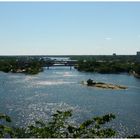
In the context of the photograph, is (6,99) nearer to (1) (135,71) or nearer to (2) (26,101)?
(2) (26,101)

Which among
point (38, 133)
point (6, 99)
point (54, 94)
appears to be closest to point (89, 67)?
point (54, 94)

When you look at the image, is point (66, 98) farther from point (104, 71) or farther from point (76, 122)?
point (104, 71)

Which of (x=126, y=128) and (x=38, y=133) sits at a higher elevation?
(x=38, y=133)

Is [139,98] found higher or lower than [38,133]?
lower

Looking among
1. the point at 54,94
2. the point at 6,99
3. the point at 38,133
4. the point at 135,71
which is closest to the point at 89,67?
the point at 135,71

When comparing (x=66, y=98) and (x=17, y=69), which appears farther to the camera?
(x=17, y=69)

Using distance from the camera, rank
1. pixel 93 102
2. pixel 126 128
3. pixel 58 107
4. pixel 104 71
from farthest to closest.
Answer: pixel 104 71 → pixel 93 102 → pixel 58 107 → pixel 126 128

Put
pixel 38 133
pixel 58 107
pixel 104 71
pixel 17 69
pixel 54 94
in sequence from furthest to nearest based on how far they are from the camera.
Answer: pixel 17 69 → pixel 104 71 → pixel 54 94 → pixel 58 107 → pixel 38 133

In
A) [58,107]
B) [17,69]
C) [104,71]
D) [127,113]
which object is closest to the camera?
[127,113]

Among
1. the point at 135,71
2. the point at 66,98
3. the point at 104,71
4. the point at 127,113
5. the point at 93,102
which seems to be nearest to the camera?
the point at 127,113
